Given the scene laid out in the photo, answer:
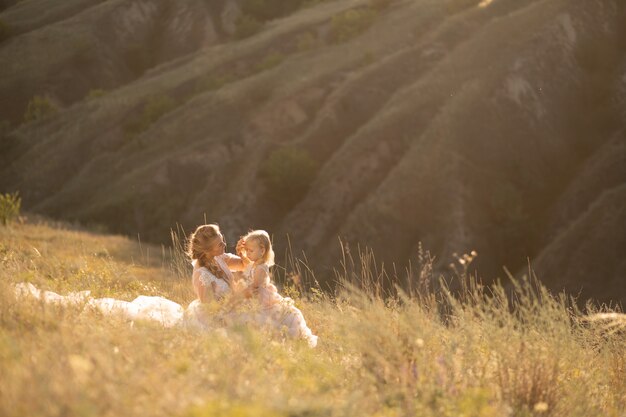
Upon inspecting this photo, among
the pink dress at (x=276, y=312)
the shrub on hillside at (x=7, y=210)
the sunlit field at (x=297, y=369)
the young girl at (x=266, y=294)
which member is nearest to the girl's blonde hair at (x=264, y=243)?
the young girl at (x=266, y=294)

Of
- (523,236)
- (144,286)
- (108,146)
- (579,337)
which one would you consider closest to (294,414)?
(579,337)

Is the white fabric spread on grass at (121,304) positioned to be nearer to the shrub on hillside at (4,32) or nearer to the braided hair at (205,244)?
the braided hair at (205,244)

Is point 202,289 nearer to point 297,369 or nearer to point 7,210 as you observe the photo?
point 297,369

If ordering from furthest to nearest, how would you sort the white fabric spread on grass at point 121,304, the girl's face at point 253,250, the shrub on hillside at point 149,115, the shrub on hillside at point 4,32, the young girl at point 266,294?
the shrub on hillside at point 4,32 < the shrub on hillside at point 149,115 < the girl's face at point 253,250 < the young girl at point 266,294 < the white fabric spread on grass at point 121,304

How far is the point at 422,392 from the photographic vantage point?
5523 mm

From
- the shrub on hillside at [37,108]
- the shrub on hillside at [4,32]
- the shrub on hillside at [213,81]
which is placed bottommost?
the shrub on hillside at [37,108]

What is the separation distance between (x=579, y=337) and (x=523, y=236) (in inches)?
1046

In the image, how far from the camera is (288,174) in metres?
38.9

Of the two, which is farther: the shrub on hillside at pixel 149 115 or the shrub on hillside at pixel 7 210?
the shrub on hillside at pixel 149 115

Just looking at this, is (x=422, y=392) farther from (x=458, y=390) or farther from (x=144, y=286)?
(x=144, y=286)

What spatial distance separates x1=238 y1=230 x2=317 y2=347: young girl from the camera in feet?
27.2

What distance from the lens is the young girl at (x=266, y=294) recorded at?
327 inches

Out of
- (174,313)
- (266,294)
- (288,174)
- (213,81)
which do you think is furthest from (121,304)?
(213,81)

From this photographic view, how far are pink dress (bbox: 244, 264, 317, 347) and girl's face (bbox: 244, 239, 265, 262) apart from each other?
0.12 m
